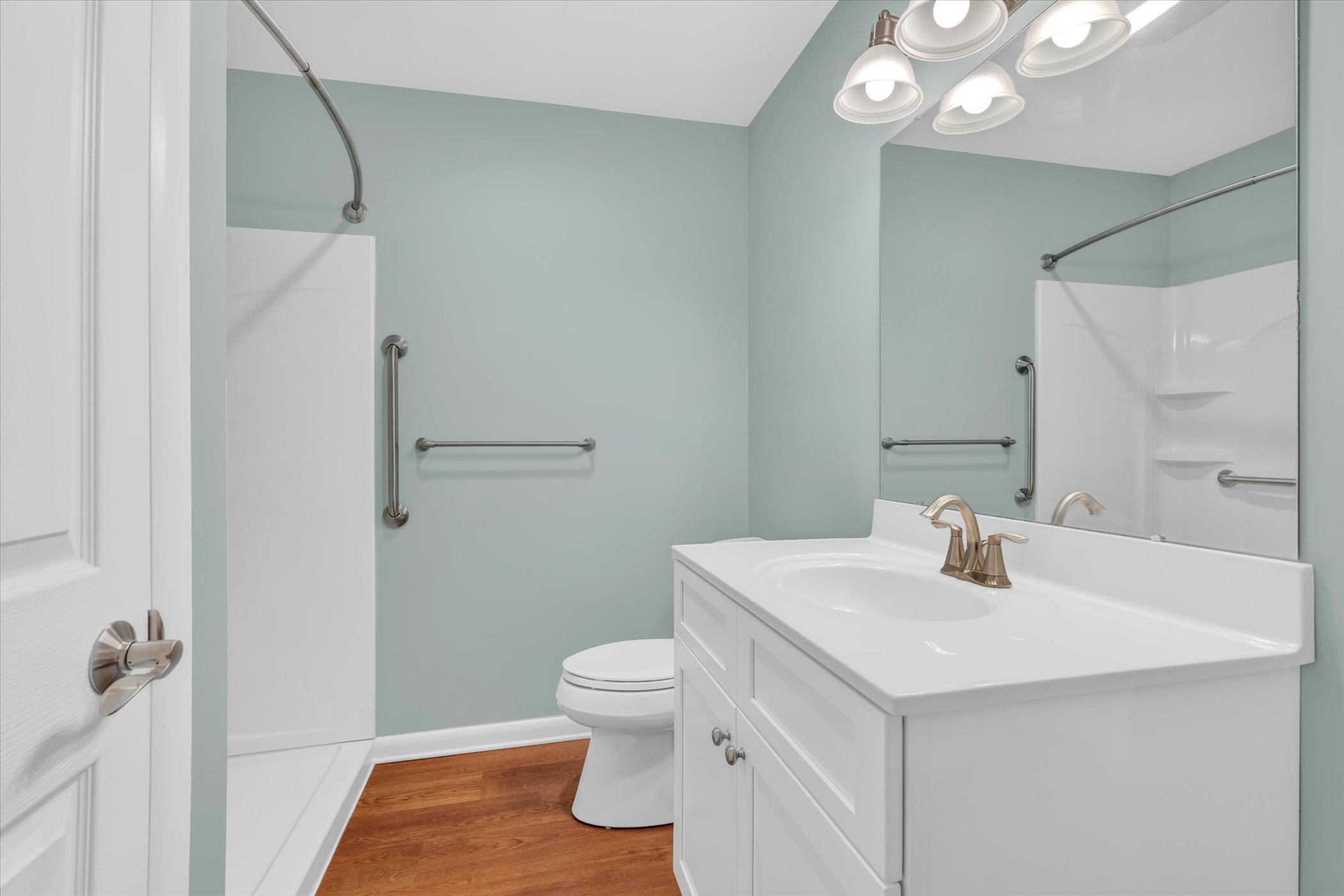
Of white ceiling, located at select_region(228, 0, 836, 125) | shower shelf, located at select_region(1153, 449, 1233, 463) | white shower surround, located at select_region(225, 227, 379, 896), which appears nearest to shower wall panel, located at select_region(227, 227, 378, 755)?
white shower surround, located at select_region(225, 227, 379, 896)

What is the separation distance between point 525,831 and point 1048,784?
4.97ft

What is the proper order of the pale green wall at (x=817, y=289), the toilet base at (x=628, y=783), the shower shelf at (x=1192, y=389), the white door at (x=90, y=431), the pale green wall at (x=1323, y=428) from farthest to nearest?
1. the toilet base at (x=628, y=783)
2. the pale green wall at (x=817, y=289)
3. the shower shelf at (x=1192, y=389)
4. the pale green wall at (x=1323, y=428)
5. the white door at (x=90, y=431)

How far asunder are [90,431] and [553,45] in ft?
6.13

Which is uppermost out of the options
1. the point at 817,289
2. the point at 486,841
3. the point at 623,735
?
the point at 817,289

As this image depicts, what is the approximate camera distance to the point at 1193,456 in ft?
2.98

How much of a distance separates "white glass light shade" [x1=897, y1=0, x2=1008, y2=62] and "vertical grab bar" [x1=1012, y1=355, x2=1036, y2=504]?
577 millimetres

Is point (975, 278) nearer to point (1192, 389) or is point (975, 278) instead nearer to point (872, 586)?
point (1192, 389)

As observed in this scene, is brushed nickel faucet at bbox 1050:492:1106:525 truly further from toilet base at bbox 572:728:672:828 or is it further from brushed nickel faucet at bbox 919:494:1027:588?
toilet base at bbox 572:728:672:828

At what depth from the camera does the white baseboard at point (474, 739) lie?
2.14 metres

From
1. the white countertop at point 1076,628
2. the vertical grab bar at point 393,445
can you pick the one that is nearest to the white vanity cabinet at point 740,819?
the white countertop at point 1076,628

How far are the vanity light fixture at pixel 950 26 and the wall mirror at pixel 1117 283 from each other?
10 centimetres

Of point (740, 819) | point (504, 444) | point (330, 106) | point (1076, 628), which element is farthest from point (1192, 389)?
point (330, 106)

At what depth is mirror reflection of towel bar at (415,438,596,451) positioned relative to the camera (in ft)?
7.02

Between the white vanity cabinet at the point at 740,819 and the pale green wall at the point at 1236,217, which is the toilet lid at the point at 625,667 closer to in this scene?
the white vanity cabinet at the point at 740,819
